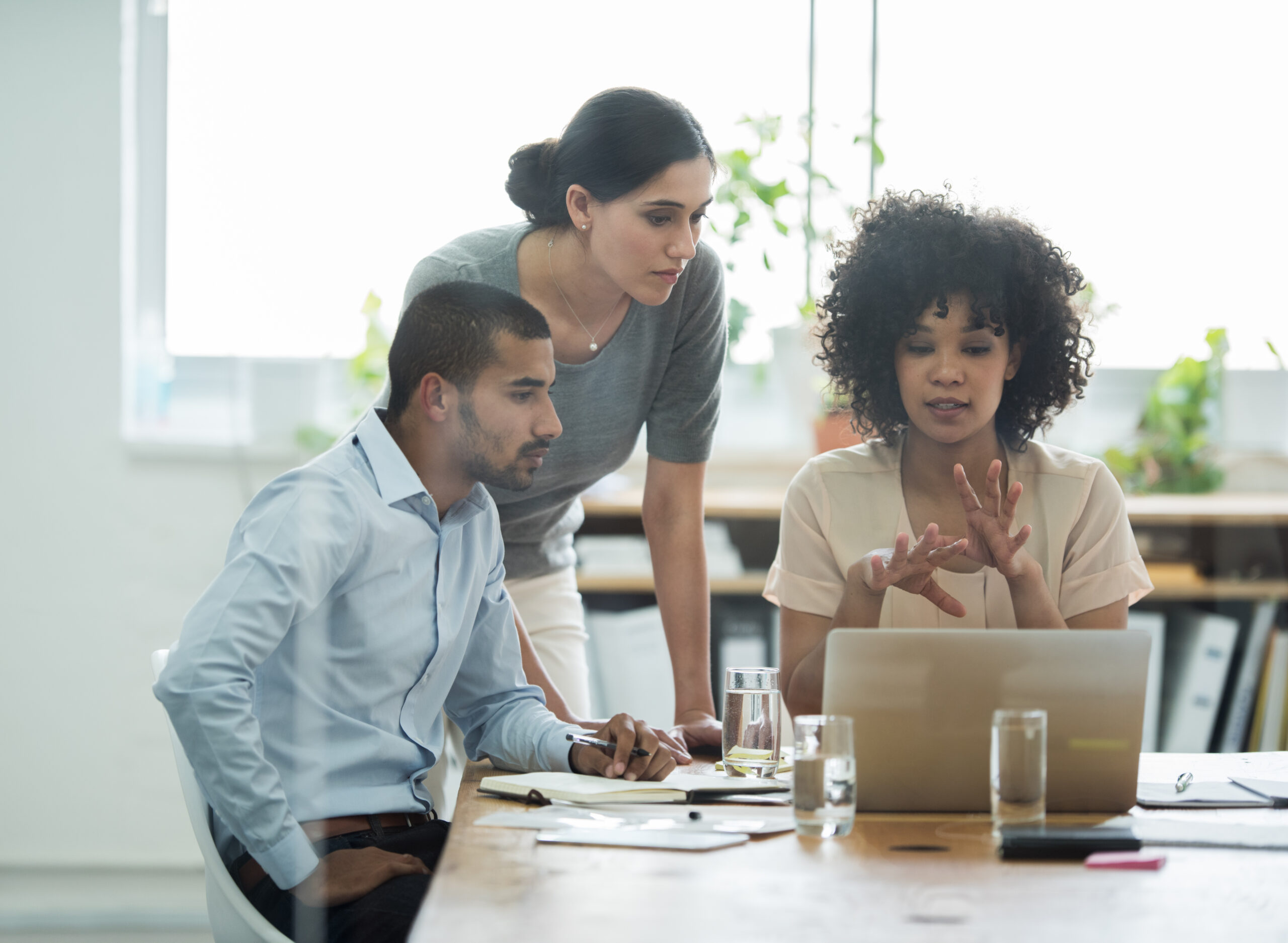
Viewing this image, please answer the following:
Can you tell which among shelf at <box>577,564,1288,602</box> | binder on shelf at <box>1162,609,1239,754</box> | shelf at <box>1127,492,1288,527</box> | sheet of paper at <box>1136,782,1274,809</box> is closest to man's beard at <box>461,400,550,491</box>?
sheet of paper at <box>1136,782,1274,809</box>

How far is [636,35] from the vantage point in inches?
83.9

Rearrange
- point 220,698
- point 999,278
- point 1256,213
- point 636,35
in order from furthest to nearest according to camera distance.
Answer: point 1256,213
point 636,35
point 999,278
point 220,698

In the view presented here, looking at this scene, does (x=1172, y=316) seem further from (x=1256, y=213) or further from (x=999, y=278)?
(x=999, y=278)

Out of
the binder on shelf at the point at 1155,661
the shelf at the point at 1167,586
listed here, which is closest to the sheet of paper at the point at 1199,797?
the shelf at the point at 1167,586

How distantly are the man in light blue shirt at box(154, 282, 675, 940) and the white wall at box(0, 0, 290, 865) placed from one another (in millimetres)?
730

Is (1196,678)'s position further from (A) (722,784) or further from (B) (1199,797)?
(A) (722,784)

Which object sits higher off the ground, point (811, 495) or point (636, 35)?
point (636, 35)

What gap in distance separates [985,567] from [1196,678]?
155 centimetres

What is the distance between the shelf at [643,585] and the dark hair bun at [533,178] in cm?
108

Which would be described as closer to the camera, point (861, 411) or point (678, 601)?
point (861, 411)

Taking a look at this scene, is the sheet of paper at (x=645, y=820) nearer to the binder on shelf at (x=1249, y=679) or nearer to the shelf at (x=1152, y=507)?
the shelf at (x=1152, y=507)

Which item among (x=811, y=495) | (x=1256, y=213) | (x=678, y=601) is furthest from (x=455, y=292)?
(x=1256, y=213)

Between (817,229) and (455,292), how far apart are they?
1.30 meters

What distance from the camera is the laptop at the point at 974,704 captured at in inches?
39.1
